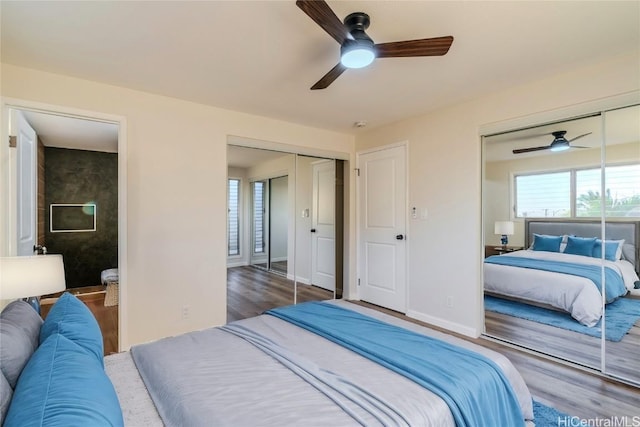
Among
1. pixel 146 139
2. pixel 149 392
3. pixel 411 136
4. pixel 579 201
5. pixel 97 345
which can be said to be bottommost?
pixel 149 392

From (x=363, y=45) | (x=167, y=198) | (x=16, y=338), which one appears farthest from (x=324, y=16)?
(x=167, y=198)

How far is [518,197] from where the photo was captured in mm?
3123

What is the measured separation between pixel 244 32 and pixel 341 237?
309cm

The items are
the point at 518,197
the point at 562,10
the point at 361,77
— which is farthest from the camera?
the point at 518,197

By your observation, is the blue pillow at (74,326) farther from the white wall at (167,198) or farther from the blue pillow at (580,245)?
the blue pillow at (580,245)

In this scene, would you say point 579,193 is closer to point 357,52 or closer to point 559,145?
point 559,145

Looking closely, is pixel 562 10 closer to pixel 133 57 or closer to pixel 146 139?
pixel 133 57

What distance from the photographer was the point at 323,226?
4441mm

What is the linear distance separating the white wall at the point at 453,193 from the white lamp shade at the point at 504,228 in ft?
0.67

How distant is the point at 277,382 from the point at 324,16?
165 centimetres

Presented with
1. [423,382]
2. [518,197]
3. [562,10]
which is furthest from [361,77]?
[423,382]

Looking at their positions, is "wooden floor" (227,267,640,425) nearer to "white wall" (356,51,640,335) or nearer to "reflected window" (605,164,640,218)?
"white wall" (356,51,640,335)

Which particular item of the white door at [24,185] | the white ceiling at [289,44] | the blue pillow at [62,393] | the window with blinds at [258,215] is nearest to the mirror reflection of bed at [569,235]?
the white ceiling at [289,44]

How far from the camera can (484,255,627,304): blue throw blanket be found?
2408mm
